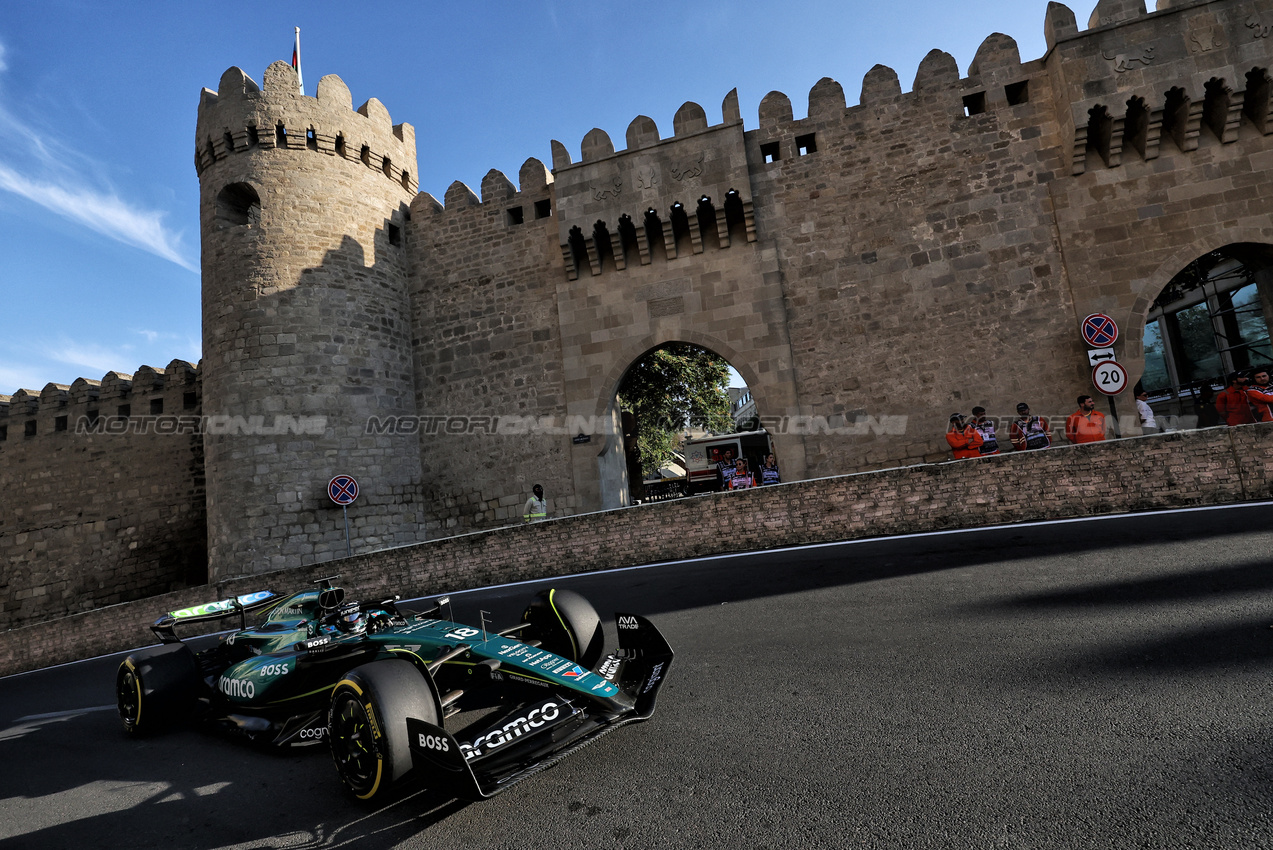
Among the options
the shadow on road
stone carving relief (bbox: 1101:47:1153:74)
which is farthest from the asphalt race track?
stone carving relief (bbox: 1101:47:1153:74)

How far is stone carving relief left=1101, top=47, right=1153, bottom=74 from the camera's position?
39.5 feet

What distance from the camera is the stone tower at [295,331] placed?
1366cm

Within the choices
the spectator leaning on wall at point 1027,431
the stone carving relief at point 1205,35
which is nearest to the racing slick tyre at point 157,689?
the spectator leaning on wall at point 1027,431

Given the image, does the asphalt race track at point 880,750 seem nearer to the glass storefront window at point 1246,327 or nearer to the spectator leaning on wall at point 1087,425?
the spectator leaning on wall at point 1087,425

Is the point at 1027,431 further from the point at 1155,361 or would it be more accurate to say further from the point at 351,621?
the point at 1155,361

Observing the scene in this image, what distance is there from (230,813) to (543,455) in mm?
11800

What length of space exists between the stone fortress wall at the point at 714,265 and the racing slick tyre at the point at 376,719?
36.5 ft

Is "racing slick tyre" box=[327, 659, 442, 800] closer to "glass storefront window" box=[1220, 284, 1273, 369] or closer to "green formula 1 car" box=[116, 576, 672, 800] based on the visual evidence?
"green formula 1 car" box=[116, 576, 672, 800]

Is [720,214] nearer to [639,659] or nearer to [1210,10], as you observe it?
[1210,10]

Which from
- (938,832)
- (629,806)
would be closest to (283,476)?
(629,806)

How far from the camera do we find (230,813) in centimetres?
311

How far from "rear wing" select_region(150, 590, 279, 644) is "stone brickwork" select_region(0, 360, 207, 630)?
13.7 metres

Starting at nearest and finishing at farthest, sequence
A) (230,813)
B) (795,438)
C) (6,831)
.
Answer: (230,813)
(6,831)
(795,438)

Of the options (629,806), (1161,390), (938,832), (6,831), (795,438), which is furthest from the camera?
(1161,390)
